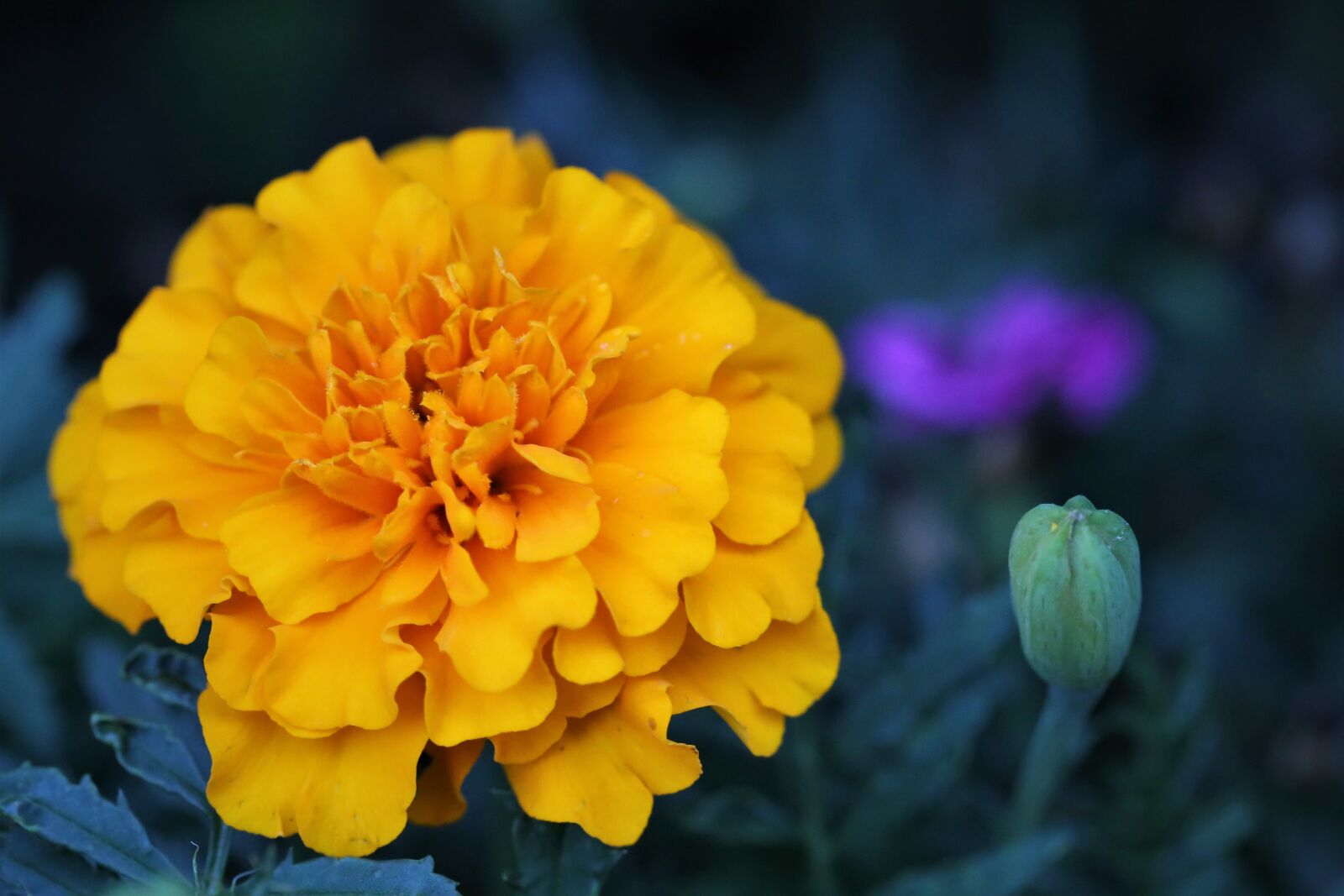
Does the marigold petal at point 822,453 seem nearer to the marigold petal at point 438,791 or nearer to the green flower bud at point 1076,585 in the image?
the green flower bud at point 1076,585

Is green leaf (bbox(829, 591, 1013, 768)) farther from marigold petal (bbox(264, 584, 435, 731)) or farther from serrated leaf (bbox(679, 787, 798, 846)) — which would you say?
marigold petal (bbox(264, 584, 435, 731))

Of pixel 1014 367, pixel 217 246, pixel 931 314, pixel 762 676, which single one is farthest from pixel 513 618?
pixel 931 314

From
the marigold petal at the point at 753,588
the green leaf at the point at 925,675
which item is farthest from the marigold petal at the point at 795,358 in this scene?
the green leaf at the point at 925,675

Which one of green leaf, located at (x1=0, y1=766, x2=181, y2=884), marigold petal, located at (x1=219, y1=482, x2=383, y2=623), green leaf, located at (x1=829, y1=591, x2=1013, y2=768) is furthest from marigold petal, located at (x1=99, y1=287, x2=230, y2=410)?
green leaf, located at (x1=829, y1=591, x2=1013, y2=768)

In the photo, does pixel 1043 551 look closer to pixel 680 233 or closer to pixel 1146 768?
pixel 680 233

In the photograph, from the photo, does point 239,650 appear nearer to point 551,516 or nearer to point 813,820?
point 551,516

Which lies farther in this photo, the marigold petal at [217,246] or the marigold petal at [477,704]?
the marigold petal at [217,246]
